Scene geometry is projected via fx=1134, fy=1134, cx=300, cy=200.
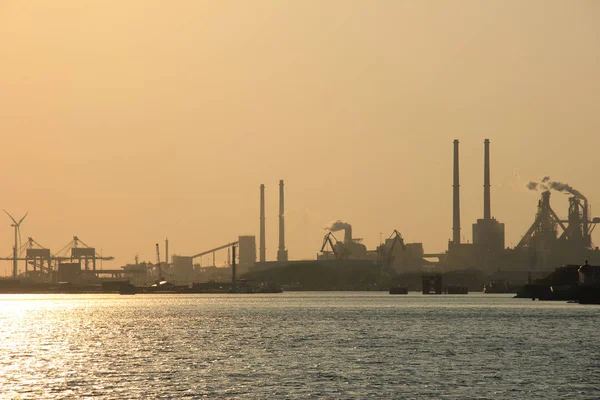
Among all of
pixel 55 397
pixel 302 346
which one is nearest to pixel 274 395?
pixel 55 397

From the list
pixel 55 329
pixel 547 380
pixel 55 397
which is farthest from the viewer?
pixel 55 329

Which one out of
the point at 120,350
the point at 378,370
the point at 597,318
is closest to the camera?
the point at 378,370

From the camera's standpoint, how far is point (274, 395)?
221 feet

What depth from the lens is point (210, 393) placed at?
6850cm

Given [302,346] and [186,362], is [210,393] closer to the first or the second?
[186,362]

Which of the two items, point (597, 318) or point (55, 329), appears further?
point (597, 318)

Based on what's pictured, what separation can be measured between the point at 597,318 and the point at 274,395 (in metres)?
107

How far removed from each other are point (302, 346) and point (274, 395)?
129 feet

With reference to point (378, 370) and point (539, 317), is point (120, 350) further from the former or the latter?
point (539, 317)

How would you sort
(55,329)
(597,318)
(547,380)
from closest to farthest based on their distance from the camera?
(547,380) < (55,329) < (597,318)

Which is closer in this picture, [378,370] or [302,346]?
[378,370]

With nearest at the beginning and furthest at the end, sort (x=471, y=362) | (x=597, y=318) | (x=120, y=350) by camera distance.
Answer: (x=471, y=362) → (x=120, y=350) → (x=597, y=318)

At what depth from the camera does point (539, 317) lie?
170m

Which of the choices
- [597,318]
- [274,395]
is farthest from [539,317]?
[274,395]
